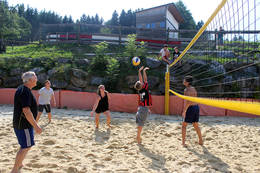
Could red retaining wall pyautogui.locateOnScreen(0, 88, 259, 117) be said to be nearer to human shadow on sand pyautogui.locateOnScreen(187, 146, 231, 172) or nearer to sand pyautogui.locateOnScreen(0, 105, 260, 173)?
sand pyautogui.locateOnScreen(0, 105, 260, 173)

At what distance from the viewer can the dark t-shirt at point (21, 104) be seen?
7.59 ft

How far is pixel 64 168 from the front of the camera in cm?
267

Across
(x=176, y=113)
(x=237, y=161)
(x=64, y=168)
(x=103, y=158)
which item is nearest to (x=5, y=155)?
(x=64, y=168)

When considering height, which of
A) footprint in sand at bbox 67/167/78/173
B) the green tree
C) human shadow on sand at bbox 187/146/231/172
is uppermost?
the green tree

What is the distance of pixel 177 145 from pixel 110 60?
25.7ft

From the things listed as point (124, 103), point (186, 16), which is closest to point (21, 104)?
point (124, 103)

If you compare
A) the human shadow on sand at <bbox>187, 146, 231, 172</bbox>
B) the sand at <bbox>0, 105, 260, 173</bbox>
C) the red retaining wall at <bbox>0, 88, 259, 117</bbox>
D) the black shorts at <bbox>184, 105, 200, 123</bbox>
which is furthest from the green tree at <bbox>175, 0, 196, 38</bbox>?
the human shadow on sand at <bbox>187, 146, 231, 172</bbox>

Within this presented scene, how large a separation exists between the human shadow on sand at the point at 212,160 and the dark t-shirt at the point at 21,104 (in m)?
2.79

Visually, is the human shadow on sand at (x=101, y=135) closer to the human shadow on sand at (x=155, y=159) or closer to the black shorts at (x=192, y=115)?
the human shadow on sand at (x=155, y=159)

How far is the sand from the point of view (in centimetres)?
284

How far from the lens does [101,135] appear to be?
4.52m

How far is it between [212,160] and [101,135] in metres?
2.44

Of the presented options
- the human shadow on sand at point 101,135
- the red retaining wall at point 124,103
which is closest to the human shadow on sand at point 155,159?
the human shadow on sand at point 101,135

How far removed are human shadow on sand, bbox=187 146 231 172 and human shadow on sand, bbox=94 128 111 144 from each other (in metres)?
1.78
